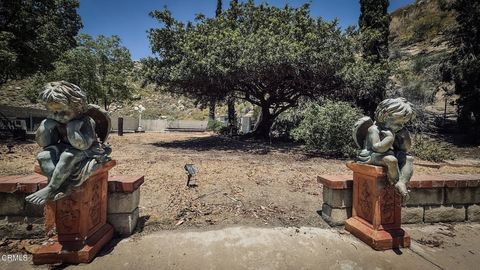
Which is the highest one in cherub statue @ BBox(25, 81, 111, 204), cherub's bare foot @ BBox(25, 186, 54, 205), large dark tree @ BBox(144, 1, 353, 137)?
large dark tree @ BBox(144, 1, 353, 137)

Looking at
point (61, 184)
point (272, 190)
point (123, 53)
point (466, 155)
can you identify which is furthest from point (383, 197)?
point (123, 53)

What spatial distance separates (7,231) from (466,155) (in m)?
15.0

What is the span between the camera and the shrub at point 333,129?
9188mm

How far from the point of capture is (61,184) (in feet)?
8.22

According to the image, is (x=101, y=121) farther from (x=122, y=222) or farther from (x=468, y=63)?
(x=468, y=63)

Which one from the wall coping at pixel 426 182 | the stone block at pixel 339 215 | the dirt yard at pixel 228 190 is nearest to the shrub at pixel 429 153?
the dirt yard at pixel 228 190

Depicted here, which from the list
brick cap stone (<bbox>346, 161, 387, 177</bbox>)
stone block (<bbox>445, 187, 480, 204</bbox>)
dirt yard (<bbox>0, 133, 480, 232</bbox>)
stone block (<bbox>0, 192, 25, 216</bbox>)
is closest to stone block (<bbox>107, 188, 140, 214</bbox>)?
dirt yard (<bbox>0, 133, 480, 232</bbox>)

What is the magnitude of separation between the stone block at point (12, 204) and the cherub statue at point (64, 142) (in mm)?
1018

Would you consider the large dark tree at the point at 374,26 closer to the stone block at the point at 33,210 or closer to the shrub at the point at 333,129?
the shrub at the point at 333,129

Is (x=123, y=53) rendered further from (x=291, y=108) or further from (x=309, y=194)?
(x=309, y=194)

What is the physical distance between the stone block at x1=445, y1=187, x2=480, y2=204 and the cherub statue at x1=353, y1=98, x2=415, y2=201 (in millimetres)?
1420

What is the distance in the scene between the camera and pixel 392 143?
303 cm

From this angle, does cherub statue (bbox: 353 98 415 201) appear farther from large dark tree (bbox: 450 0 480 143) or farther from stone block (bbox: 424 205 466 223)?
large dark tree (bbox: 450 0 480 143)

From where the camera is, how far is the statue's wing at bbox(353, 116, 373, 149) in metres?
3.41
